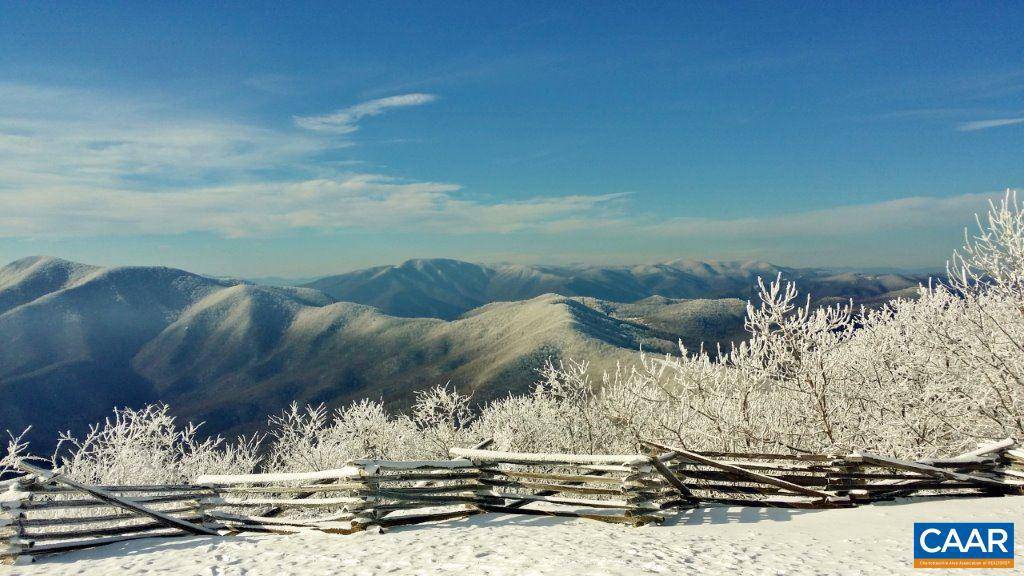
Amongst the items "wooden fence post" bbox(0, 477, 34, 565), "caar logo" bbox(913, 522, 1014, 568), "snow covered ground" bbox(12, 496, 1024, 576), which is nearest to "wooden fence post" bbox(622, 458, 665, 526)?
"snow covered ground" bbox(12, 496, 1024, 576)

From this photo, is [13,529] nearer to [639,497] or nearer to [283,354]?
[639,497]

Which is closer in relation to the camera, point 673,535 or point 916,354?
point 673,535

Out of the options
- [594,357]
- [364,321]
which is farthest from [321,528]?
[364,321]

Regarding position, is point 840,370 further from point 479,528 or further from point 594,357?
point 594,357

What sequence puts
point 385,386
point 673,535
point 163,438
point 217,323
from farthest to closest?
point 217,323 → point 385,386 → point 163,438 → point 673,535

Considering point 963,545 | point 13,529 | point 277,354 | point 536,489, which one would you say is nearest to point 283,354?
point 277,354

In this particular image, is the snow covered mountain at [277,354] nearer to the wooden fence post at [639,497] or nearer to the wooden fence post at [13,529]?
the wooden fence post at [639,497]

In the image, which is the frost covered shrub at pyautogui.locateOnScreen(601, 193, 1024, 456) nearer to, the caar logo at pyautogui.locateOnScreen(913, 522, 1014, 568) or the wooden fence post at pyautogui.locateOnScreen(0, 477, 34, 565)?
the caar logo at pyautogui.locateOnScreen(913, 522, 1014, 568)
